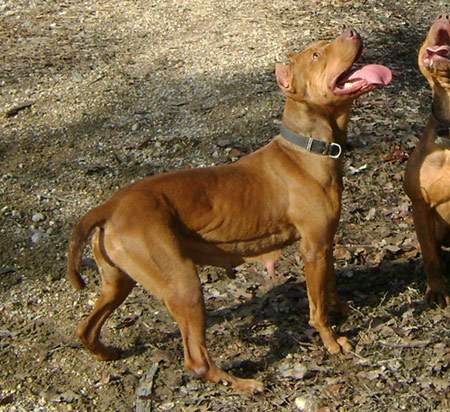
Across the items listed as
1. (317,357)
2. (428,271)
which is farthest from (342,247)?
(317,357)

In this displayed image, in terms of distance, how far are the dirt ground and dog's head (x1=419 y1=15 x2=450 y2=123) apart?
1.23m

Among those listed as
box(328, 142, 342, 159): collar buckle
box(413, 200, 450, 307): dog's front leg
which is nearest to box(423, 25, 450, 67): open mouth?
box(328, 142, 342, 159): collar buckle

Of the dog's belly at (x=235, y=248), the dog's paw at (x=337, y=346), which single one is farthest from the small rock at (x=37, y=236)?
the dog's paw at (x=337, y=346)

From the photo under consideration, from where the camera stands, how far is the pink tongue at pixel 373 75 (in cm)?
536

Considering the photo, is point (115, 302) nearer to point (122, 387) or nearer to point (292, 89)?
point (122, 387)

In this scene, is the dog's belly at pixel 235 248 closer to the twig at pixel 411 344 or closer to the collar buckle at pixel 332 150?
the collar buckle at pixel 332 150

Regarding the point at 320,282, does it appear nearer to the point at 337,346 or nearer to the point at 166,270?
the point at 337,346

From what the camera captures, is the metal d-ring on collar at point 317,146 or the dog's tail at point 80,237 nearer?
the dog's tail at point 80,237

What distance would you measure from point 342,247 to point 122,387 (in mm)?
2001

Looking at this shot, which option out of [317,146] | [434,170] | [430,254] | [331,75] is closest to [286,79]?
[331,75]

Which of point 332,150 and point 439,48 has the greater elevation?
point 439,48

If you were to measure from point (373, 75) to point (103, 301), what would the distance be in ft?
6.42

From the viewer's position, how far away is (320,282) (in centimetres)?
567

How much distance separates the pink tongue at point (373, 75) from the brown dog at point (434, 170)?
0.35m
